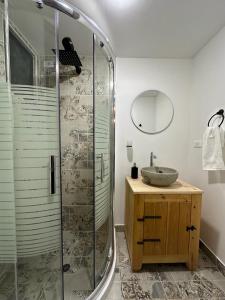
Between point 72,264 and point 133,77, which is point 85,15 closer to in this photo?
point 133,77

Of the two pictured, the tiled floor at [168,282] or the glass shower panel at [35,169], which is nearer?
the glass shower panel at [35,169]

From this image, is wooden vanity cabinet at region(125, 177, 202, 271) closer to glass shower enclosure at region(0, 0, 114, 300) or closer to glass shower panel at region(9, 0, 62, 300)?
glass shower enclosure at region(0, 0, 114, 300)

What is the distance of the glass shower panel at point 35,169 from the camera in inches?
47.8

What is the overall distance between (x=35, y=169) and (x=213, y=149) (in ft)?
5.30

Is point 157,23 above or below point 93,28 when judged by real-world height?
above

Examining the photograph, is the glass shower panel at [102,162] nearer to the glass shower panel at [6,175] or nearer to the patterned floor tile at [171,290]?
the patterned floor tile at [171,290]

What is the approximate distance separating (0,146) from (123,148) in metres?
1.57

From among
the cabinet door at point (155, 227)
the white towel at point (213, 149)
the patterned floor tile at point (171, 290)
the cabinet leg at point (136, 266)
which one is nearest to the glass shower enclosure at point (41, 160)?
the cabinet leg at point (136, 266)

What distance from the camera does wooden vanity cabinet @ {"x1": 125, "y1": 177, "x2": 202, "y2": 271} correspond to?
1.74 meters

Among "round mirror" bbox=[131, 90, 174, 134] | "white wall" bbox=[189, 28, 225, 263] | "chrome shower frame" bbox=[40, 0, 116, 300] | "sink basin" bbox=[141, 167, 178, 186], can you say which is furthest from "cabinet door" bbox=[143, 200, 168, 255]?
"round mirror" bbox=[131, 90, 174, 134]

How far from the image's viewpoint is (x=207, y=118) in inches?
80.6

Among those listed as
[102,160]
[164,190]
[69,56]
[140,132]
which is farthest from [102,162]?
[69,56]

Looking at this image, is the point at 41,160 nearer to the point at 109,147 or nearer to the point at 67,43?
the point at 109,147

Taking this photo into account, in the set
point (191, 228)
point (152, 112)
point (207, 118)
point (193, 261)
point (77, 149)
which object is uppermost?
point (152, 112)
